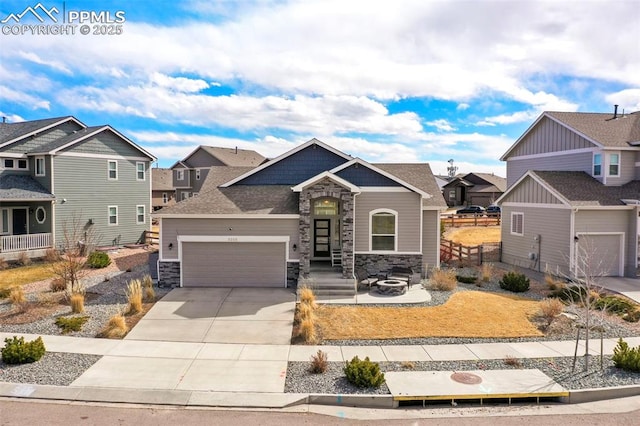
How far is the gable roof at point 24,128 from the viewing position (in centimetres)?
2628

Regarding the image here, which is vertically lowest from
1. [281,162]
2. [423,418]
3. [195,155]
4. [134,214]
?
[423,418]

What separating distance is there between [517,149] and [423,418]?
2385 cm

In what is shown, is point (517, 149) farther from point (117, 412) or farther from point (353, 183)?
point (117, 412)

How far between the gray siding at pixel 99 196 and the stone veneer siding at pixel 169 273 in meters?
12.2

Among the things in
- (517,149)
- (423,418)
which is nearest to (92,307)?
(423,418)

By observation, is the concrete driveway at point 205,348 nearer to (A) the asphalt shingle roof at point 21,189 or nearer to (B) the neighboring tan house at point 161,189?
(A) the asphalt shingle roof at point 21,189

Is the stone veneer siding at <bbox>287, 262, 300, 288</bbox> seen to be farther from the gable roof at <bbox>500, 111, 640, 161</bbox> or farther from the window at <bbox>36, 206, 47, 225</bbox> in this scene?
the window at <bbox>36, 206, 47, 225</bbox>

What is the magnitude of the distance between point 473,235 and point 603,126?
12.7 m

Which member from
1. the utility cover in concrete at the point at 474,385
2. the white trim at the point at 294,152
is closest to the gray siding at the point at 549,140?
the white trim at the point at 294,152

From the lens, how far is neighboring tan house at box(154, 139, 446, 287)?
1791 cm

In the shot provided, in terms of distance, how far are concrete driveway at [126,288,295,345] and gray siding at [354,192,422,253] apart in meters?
4.27

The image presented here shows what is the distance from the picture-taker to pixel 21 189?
2498cm

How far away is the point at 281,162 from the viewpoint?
20.8 meters

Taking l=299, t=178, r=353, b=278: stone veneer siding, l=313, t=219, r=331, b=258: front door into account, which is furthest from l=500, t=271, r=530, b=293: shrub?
l=313, t=219, r=331, b=258: front door
